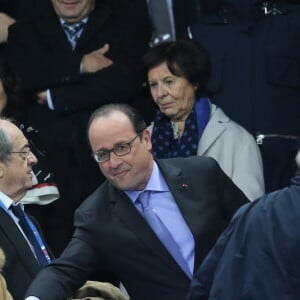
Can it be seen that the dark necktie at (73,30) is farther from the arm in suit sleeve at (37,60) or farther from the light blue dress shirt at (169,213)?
the light blue dress shirt at (169,213)

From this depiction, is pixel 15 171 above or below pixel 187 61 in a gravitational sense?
below

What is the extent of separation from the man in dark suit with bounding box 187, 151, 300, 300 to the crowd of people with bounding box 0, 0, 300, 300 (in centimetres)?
102

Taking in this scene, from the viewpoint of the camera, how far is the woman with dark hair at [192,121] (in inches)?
262

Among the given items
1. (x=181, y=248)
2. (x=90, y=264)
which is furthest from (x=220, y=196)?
(x=90, y=264)

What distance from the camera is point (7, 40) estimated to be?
745 centimetres

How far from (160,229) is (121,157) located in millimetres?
390

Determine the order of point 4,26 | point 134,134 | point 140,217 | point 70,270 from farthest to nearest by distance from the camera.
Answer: point 4,26, point 134,134, point 140,217, point 70,270

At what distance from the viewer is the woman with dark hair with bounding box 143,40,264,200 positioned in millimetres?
6656

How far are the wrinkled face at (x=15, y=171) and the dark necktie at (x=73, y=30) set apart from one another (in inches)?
64.2

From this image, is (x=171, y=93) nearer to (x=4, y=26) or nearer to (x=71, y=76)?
(x=71, y=76)

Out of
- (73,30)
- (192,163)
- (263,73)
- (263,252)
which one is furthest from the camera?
(73,30)

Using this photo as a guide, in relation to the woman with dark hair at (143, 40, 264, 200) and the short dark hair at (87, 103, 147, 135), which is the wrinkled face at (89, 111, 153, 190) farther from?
the woman with dark hair at (143, 40, 264, 200)

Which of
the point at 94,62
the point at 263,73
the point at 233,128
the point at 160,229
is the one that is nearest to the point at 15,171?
the point at 160,229

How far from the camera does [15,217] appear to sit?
5.64 m
